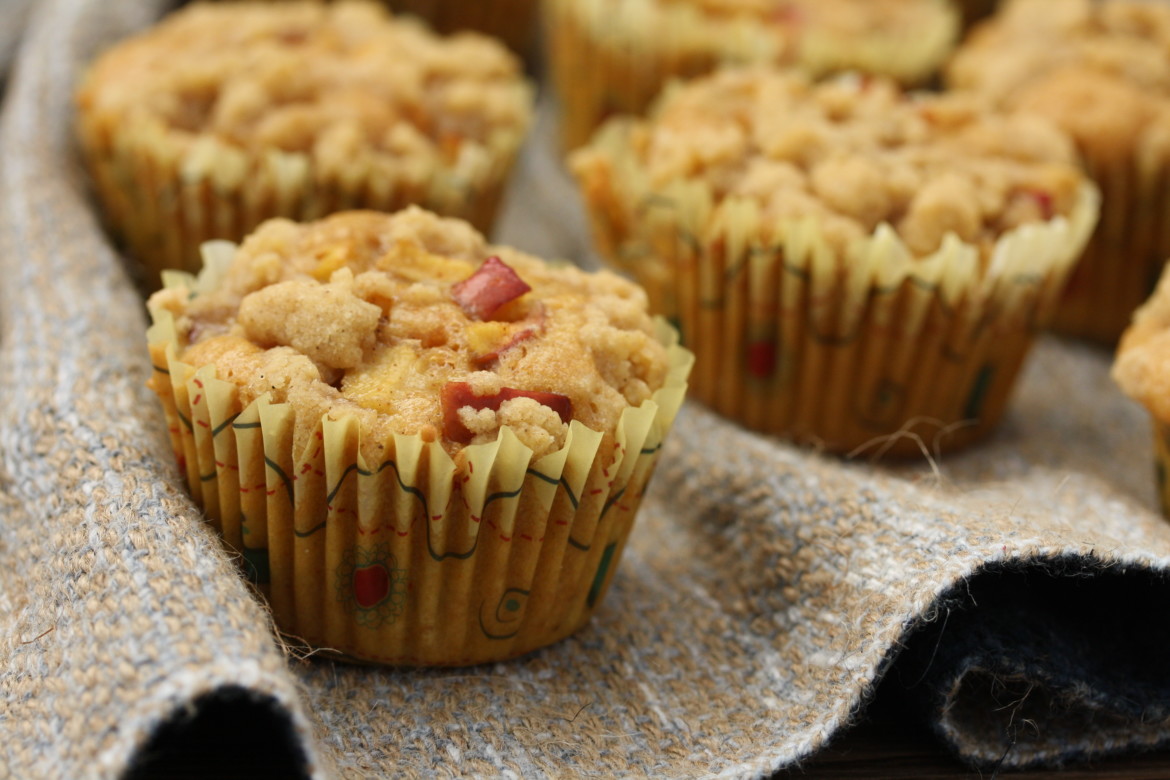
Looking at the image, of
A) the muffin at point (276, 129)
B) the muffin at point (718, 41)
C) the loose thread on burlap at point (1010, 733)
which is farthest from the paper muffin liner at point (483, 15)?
the loose thread on burlap at point (1010, 733)

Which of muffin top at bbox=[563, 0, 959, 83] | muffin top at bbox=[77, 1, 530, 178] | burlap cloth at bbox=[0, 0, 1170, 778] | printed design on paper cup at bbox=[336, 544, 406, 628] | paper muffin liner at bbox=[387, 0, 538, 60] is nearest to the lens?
burlap cloth at bbox=[0, 0, 1170, 778]

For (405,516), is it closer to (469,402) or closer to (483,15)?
(469,402)

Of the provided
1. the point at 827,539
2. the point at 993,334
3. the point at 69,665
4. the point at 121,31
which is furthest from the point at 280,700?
the point at 121,31

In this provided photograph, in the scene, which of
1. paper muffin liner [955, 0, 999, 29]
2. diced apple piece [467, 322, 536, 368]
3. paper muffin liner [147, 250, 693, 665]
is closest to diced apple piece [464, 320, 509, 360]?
diced apple piece [467, 322, 536, 368]

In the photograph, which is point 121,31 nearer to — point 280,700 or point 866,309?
point 866,309

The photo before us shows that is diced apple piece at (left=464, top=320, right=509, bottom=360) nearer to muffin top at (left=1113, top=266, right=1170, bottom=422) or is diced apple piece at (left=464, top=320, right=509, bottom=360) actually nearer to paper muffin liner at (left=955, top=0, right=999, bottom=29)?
muffin top at (left=1113, top=266, right=1170, bottom=422)

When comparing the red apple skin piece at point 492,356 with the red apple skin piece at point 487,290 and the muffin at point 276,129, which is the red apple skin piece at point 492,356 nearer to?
the red apple skin piece at point 487,290

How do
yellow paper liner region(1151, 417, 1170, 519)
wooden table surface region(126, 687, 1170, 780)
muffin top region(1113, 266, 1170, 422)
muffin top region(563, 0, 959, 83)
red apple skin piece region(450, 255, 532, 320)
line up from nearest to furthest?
1. wooden table surface region(126, 687, 1170, 780)
2. red apple skin piece region(450, 255, 532, 320)
3. muffin top region(1113, 266, 1170, 422)
4. yellow paper liner region(1151, 417, 1170, 519)
5. muffin top region(563, 0, 959, 83)
